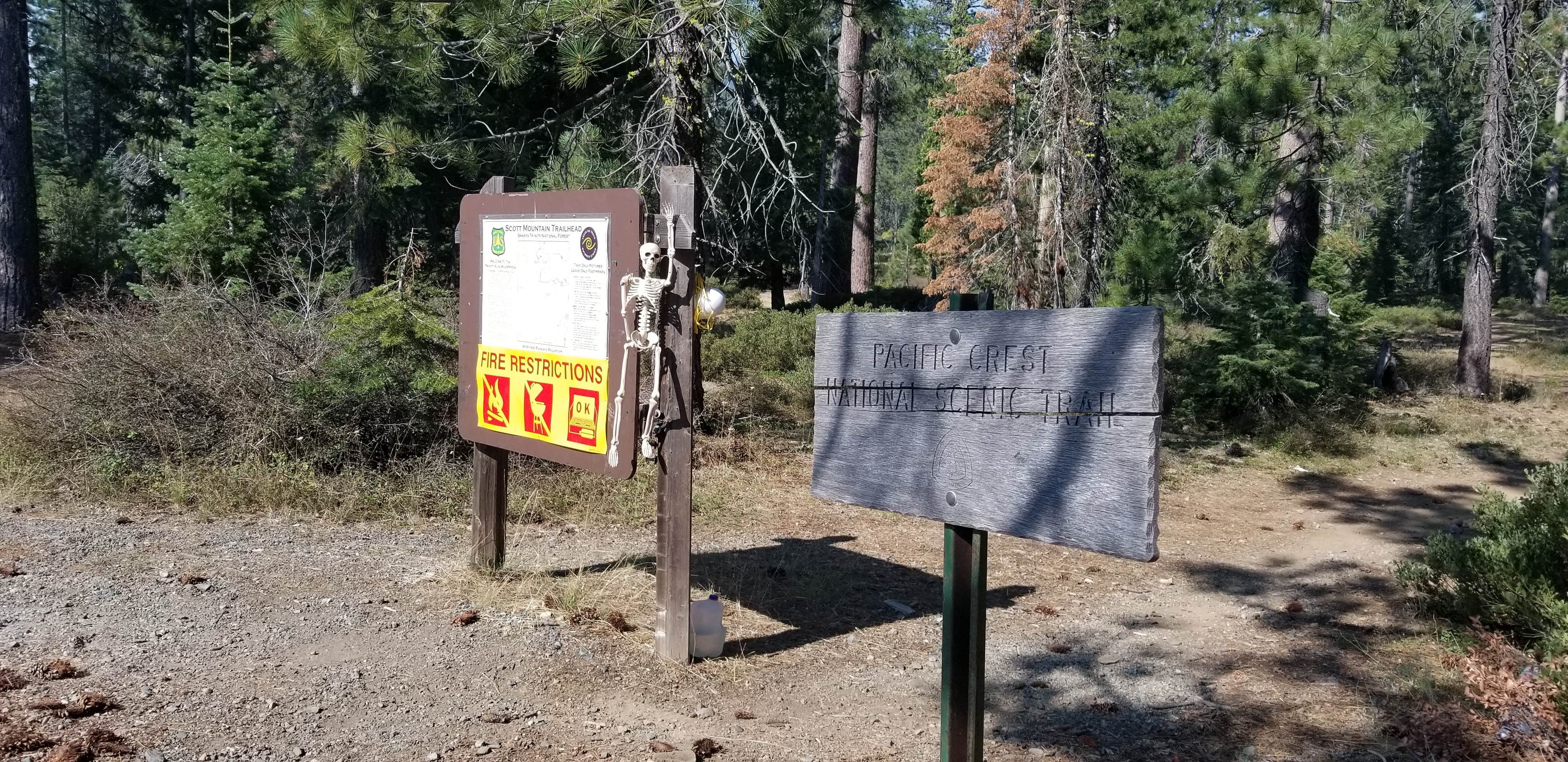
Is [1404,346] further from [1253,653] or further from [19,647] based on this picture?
[19,647]

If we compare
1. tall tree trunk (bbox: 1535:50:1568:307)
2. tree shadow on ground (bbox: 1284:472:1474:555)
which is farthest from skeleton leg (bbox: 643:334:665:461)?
tall tree trunk (bbox: 1535:50:1568:307)

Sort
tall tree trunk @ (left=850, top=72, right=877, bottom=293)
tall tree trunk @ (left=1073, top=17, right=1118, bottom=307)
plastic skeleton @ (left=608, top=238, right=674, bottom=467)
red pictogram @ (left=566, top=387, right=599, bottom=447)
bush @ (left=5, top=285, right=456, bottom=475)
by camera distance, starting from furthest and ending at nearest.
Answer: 1. tall tree trunk @ (left=850, top=72, right=877, bottom=293)
2. tall tree trunk @ (left=1073, top=17, right=1118, bottom=307)
3. bush @ (left=5, top=285, right=456, bottom=475)
4. red pictogram @ (left=566, top=387, right=599, bottom=447)
5. plastic skeleton @ (left=608, top=238, right=674, bottom=467)

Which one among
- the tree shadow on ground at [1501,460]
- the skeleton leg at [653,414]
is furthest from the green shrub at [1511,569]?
the tree shadow on ground at [1501,460]

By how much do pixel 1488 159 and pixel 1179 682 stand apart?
13.4 m

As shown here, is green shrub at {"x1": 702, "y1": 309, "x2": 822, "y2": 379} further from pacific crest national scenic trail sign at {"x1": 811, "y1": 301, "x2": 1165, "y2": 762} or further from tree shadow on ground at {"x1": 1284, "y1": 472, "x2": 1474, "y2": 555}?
pacific crest national scenic trail sign at {"x1": 811, "y1": 301, "x2": 1165, "y2": 762}

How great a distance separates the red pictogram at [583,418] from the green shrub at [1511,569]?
381cm

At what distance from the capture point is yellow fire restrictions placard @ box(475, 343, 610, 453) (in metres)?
4.88

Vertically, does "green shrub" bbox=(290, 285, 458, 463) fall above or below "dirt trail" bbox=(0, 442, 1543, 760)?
above

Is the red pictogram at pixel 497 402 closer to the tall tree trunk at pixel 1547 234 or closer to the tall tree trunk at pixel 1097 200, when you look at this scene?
the tall tree trunk at pixel 1097 200

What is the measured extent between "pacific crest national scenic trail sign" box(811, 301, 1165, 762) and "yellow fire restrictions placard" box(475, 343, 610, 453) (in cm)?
161

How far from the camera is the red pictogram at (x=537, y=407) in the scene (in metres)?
5.21

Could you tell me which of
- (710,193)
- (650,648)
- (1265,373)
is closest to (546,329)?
(650,648)

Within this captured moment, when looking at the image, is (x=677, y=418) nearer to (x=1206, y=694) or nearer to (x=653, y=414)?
(x=653, y=414)

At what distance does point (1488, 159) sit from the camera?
15.0 meters
